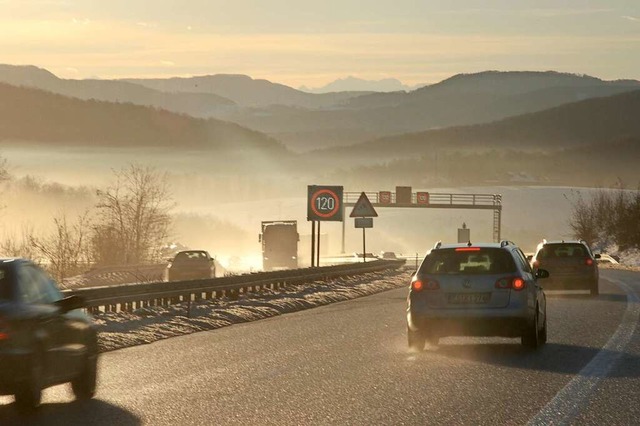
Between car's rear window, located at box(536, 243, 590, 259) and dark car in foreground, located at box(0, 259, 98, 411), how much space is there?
2465 centimetres

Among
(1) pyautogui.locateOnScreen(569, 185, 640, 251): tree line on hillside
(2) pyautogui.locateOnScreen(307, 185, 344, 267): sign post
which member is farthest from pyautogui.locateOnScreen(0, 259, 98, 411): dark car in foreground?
(1) pyautogui.locateOnScreen(569, 185, 640, 251): tree line on hillside

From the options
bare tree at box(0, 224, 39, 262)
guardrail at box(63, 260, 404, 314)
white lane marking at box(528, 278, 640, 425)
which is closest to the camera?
white lane marking at box(528, 278, 640, 425)

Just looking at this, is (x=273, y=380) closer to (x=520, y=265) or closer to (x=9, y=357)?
(x=9, y=357)

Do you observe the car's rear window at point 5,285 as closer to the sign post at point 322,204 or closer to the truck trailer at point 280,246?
the sign post at point 322,204

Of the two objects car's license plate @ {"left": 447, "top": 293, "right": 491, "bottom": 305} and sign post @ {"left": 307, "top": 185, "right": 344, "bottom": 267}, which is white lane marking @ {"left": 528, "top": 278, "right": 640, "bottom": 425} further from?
sign post @ {"left": 307, "top": 185, "right": 344, "bottom": 267}

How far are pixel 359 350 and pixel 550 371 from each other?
3.92 m

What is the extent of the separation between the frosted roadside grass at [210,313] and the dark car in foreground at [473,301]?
15.6 feet

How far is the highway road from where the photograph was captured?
1268 cm

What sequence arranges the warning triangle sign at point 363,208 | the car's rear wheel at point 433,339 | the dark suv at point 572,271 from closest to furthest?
the car's rear wheel at point 433,339, the dark suv at point 572,271, the warning triangle sign at point 363,208

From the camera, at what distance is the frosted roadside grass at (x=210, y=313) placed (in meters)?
23.8

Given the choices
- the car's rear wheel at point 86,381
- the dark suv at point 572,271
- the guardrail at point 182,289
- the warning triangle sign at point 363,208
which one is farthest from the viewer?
the warning triangle sign at point 363,208

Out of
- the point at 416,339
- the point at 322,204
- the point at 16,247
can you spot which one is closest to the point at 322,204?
the point at 322,204

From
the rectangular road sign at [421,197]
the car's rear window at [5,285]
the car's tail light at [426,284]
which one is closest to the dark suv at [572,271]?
the car's tail light at [426,284]

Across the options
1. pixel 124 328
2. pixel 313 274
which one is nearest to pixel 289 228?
pixel 313 274
